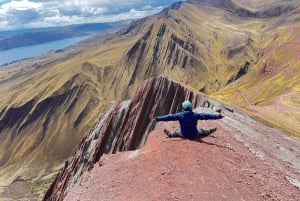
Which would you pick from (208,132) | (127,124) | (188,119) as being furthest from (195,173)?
(127,124)

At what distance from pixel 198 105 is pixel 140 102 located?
9.39 m

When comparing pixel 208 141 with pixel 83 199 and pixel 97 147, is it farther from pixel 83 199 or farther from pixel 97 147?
pixel 97 147

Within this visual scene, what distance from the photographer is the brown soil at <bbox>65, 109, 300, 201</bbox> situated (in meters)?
20.9

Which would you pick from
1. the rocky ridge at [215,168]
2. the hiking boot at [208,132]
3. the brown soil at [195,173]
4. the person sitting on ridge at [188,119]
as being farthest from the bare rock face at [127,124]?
the person sitting on ridge at [188,119]

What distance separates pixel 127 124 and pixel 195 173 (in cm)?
2674

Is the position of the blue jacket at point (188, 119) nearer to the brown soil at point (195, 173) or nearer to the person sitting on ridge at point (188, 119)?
the person sitting on ridge at point (188, 119)

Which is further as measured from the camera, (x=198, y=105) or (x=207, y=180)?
(x=198, y=105)

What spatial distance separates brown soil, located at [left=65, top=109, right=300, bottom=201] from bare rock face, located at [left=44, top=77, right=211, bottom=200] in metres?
15.2

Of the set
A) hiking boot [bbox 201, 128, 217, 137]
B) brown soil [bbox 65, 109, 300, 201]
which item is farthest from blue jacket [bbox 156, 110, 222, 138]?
hiking boot [bbox 201, 128, 217, 137]

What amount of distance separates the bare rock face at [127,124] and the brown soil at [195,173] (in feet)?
49.8

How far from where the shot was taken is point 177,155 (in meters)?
24.2

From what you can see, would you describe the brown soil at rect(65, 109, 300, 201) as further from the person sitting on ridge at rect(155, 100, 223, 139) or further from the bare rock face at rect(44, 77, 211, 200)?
the bare rock face at rect(44, 77, 211, 200)

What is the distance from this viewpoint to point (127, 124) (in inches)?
1907

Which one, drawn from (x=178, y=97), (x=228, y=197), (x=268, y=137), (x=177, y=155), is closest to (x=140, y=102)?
(x=178, y=97)
